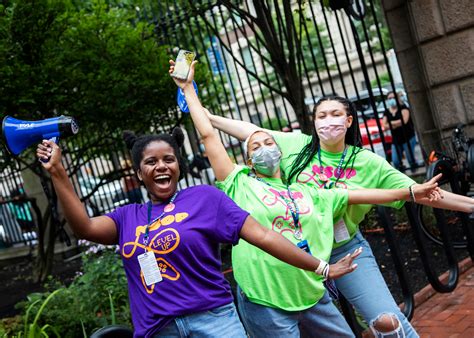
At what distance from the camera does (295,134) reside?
4.32 m

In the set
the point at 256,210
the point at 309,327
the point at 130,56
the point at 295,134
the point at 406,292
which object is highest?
the point at 130,56

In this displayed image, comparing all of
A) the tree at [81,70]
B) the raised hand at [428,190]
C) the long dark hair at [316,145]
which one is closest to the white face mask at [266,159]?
the long dark hair at [316,145]

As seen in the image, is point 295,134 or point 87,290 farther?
point 87,290

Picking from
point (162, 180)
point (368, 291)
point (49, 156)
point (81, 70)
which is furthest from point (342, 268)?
point (81, 70)

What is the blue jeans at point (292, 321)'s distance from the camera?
3486 millimetres

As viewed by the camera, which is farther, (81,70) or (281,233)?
(81,70)

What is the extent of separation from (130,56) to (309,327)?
6.24 meters

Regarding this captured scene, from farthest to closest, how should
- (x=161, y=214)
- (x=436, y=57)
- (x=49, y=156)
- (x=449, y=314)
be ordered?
(x=436, y=57)
(x=449, y=314)
(x=161, y=214)
(x=49, y=156)

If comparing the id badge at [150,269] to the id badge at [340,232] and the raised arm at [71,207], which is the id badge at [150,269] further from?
the id badge at [340,232]

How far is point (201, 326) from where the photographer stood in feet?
9.91

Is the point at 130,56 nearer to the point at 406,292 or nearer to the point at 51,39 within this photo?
the point at 51,39

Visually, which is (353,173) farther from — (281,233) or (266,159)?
(281,233)

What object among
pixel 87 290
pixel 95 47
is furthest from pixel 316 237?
pixel 95 47

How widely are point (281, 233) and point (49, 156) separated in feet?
→ 3.99
